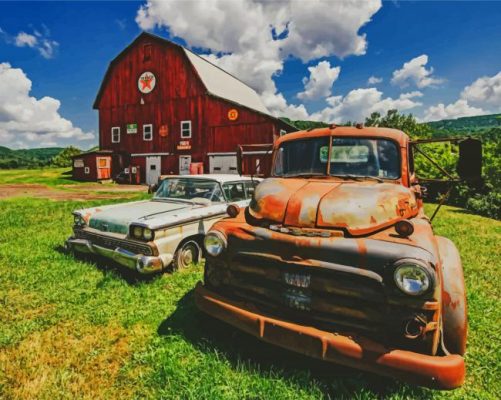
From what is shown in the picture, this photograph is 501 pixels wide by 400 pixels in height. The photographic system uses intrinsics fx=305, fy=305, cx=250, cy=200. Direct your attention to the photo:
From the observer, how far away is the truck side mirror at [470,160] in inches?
130

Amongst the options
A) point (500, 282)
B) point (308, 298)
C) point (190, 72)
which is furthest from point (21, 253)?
point (190, 72)

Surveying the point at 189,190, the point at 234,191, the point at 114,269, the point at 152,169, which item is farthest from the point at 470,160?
the point at 152,169

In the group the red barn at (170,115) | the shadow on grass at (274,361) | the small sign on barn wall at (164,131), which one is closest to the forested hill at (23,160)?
the red barn at (170,115)

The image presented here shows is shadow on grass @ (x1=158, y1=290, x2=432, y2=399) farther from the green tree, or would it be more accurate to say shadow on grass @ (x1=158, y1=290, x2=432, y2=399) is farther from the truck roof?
the green tree

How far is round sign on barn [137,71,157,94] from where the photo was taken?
25109mm

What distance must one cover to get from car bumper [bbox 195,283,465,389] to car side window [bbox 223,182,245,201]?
337 centimetres

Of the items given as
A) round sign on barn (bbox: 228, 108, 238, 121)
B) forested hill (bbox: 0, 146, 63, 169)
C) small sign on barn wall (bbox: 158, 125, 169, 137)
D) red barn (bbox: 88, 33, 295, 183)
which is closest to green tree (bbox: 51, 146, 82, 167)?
forested hill (bbox: 0, 146, 63, 169)

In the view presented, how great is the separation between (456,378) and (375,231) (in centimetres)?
114

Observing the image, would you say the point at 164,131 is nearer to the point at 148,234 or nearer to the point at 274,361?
the point at 148,234

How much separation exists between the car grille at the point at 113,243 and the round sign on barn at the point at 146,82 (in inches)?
893

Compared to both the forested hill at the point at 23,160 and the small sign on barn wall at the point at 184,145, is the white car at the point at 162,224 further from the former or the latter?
the forested hill at the point at 23,160

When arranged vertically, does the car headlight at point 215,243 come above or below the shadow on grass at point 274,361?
above

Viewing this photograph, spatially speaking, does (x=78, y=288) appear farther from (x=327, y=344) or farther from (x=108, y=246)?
(x=327, y=344)

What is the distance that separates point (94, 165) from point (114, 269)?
24.1 metres
